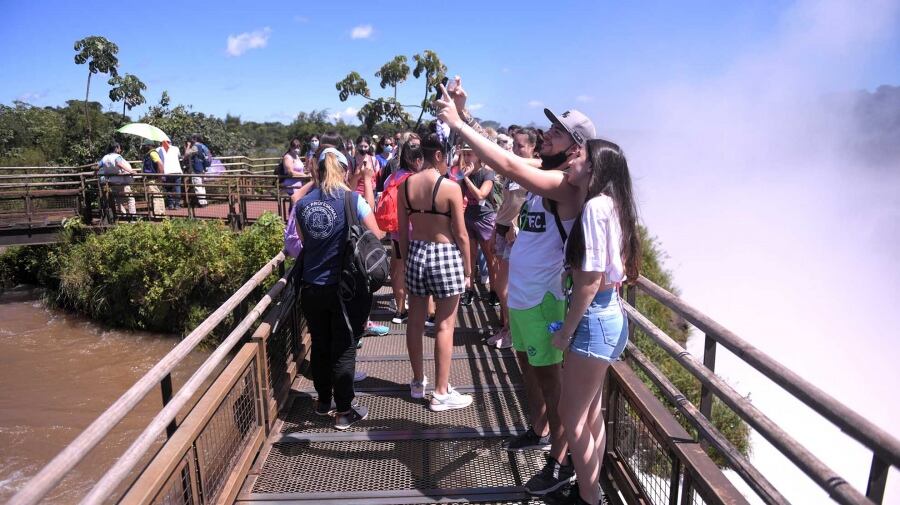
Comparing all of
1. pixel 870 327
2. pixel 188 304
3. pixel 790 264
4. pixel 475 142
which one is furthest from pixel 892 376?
pixel 475 142

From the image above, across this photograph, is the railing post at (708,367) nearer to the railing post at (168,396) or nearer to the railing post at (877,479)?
the railing post at (877,479)

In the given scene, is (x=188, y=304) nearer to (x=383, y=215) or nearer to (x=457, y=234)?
(x=383, y=215)

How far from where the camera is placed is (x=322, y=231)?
11.2 feet

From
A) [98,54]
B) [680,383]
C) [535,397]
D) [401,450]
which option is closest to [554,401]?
[535,397]

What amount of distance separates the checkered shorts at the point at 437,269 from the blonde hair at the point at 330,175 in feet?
2.00

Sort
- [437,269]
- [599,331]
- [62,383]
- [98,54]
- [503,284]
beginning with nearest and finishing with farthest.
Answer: [599,331]
[437,269]
[503,284]
[62,383]
[98,54]

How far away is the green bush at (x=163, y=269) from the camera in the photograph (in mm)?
9758

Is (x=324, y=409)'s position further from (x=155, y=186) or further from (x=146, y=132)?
(x=146, y=132)

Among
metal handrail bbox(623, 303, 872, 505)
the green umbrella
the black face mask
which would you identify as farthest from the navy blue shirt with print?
the green umbrella

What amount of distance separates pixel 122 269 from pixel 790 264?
64.9 meters

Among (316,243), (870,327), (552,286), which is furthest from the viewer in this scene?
(870,327)

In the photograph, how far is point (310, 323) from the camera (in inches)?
142

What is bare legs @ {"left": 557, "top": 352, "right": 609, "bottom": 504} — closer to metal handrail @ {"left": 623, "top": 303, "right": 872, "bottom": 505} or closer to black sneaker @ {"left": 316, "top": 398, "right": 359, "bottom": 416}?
metal handrail @ {"left": 623, "top": 303, "right": 872, "bottom": 505}

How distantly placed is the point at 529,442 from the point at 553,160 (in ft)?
5.14
